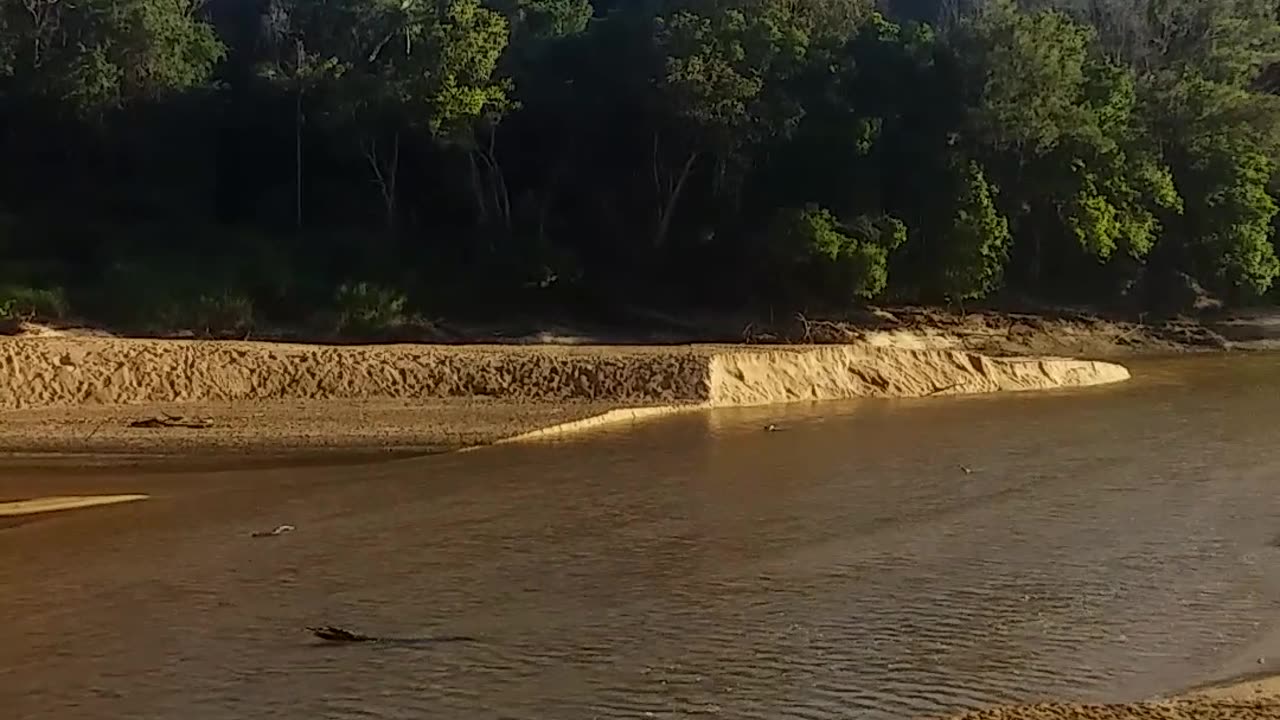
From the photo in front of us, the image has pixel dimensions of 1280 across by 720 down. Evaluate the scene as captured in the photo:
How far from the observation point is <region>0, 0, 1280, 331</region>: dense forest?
143 feet

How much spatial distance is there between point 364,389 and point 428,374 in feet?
4.32

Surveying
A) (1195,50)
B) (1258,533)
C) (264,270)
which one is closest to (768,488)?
(1258,533)

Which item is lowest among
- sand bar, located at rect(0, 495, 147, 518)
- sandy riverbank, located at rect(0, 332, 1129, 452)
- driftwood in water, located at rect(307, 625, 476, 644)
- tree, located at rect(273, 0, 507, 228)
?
driftwood in water, located at rect(307, 625, 476, 644)

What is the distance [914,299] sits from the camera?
46000 mm

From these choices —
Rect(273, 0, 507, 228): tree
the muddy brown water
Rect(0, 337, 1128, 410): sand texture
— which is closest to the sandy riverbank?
Rect(0, 337, 1128, 410): sand texture

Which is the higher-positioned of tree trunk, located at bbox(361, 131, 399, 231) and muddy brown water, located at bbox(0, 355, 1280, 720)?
tree trunk, located at bbox(361, 131, 399, 231)

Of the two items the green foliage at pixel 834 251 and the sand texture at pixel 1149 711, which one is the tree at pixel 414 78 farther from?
the sand texture at pixel 1149 711

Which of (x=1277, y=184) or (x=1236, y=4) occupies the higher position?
(x=1236, y=4)

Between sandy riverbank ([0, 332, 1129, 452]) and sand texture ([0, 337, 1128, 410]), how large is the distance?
27 mm

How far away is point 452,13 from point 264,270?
958cm

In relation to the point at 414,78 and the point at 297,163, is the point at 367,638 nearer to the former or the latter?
the point at 414,78

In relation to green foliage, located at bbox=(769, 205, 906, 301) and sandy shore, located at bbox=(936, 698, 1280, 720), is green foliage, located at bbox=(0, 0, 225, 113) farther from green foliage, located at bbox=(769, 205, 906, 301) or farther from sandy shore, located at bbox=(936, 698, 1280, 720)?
sandy shore, located at bbox=(936, 698, 1280, 720)

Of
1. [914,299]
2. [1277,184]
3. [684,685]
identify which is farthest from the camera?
[1277,184]

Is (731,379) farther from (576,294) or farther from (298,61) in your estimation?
(298,61)
